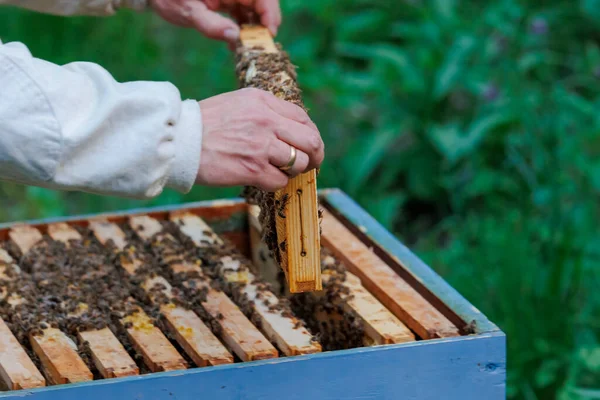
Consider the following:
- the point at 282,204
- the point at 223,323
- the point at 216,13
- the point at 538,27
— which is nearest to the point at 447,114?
the point at 538,27

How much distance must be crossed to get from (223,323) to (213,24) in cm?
94

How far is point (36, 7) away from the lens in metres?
Answer: 2.59

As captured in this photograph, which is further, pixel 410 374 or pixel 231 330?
pixel 231 330

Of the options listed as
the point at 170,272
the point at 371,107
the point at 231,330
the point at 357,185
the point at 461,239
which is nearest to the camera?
the point at 231,330

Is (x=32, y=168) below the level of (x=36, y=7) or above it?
below

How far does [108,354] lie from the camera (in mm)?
1900

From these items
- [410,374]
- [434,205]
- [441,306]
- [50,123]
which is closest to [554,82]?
[434,205]

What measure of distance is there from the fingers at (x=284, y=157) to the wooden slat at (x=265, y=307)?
37 centimetres

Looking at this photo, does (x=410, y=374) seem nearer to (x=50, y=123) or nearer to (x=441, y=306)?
(x=441, y=306)

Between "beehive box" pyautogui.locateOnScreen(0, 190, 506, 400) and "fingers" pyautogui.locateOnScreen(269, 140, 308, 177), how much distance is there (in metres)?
0.36

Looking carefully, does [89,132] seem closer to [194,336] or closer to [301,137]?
[301,137]

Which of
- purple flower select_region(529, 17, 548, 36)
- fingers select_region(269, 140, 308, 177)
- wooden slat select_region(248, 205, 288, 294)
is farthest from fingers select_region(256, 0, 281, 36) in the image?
purple flower select_region(529, 17, 548, 36)

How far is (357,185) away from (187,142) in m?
2.65

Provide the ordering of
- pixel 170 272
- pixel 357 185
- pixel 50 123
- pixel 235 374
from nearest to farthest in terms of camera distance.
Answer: pixel 50 123 < pixel 235 374 < pixel 170 272 < pixel 357 185
